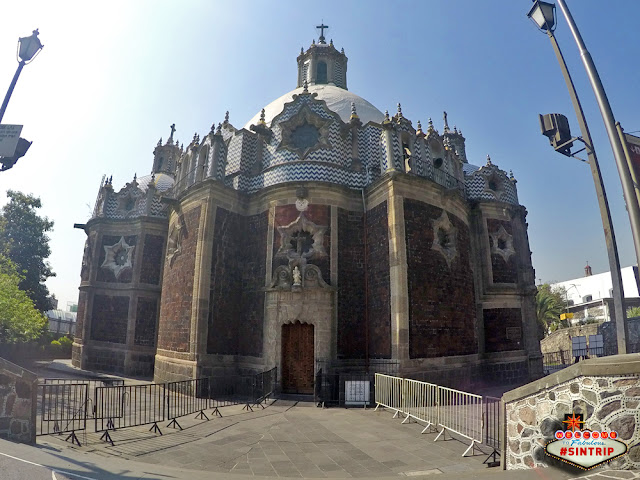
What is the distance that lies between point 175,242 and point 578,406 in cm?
1619

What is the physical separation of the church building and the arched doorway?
0.12ft

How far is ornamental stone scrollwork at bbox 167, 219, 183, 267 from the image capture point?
646 inches

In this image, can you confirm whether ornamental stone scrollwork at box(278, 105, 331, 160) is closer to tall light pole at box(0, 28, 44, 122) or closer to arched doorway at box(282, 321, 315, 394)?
arched doorway at box(282, 321, 315, 394)

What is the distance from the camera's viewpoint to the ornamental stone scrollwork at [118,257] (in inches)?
843

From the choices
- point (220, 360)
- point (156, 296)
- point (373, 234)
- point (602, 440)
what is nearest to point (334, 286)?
point (373, 234)

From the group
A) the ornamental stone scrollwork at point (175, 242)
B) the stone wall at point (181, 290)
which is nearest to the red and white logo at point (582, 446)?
the stone wall at point (181, 290)

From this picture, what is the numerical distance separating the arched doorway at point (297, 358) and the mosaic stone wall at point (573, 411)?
8.79 metres

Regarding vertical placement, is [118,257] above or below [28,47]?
below

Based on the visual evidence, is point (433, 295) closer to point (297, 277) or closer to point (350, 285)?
point (350, 285)

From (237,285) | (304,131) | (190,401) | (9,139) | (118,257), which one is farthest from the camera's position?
(118,257)

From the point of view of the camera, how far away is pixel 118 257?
868 inches

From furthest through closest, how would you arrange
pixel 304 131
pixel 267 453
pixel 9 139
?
pixel 304 131
pixel 9 139
pixel 267 453

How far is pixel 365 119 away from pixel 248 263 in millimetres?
10035

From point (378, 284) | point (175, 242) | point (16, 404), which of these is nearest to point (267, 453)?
point (16, 404)
